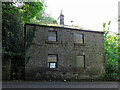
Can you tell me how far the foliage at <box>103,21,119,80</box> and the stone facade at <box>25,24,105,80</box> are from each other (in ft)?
3.43

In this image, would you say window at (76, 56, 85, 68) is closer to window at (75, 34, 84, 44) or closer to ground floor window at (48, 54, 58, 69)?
window at (75, 34, 84, 44)

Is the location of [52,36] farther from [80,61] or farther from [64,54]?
[80,61]

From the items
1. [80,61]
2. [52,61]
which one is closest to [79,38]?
[80,61]

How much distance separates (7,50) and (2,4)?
14.2ft

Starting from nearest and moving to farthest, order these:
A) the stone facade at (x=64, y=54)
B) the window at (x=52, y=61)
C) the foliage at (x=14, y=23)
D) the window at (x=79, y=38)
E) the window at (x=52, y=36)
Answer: the foliage at (x=14, y=23) < the stone facade at (x=64, y=54) < the window at (x=52, y=61) < the window at (x=52, y=36) < the window at (x=79, y=38)

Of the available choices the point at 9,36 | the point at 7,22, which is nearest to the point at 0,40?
the point at 9,36

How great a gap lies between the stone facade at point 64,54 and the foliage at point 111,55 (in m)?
1.05

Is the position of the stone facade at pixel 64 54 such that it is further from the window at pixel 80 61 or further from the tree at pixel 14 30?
the tree at pixel 14 30

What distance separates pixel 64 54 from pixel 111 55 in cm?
788

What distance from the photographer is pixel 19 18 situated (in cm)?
1387

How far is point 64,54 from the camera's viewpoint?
1553 cm

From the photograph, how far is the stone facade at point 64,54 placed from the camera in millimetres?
14140

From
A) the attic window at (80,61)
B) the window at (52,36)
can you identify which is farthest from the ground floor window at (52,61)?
the attic window at (80,61)

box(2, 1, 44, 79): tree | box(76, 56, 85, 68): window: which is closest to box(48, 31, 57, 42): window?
box(2, 1, 44, 79): tree
